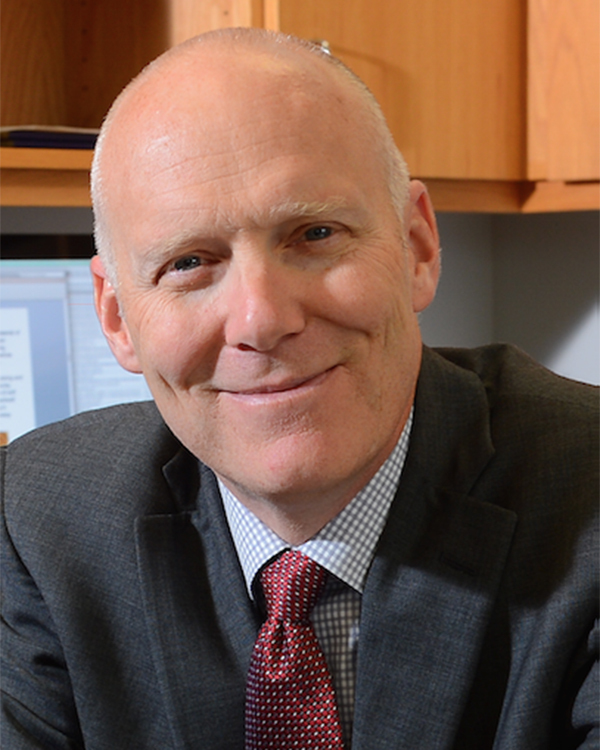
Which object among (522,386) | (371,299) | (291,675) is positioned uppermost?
(371,299)

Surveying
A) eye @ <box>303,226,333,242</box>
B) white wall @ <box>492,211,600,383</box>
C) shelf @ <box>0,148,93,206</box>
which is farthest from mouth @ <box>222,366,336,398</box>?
white wall @ <box>492,211,600,383</box>

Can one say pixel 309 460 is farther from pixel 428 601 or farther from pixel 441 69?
pixel 441 69

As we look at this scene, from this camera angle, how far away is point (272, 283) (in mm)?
787

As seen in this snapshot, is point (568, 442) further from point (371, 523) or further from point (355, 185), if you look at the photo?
point (355, 185)

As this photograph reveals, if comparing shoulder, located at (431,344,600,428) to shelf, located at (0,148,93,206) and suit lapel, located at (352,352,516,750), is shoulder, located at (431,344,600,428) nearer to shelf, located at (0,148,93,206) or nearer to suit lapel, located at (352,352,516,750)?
suit lapel, located at (352,352,516,750)

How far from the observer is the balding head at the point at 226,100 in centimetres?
81

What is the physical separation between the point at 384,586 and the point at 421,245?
0.35m

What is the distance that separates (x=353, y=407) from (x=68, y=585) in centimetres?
40

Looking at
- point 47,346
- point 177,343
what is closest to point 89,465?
point 177,343

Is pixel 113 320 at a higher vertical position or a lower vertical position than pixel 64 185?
lower

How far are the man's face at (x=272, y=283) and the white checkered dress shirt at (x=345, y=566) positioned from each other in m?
0.06

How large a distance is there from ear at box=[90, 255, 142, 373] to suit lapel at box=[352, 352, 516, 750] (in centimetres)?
32

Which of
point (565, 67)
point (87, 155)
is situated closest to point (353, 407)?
point (87, 155)

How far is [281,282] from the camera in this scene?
79cm
